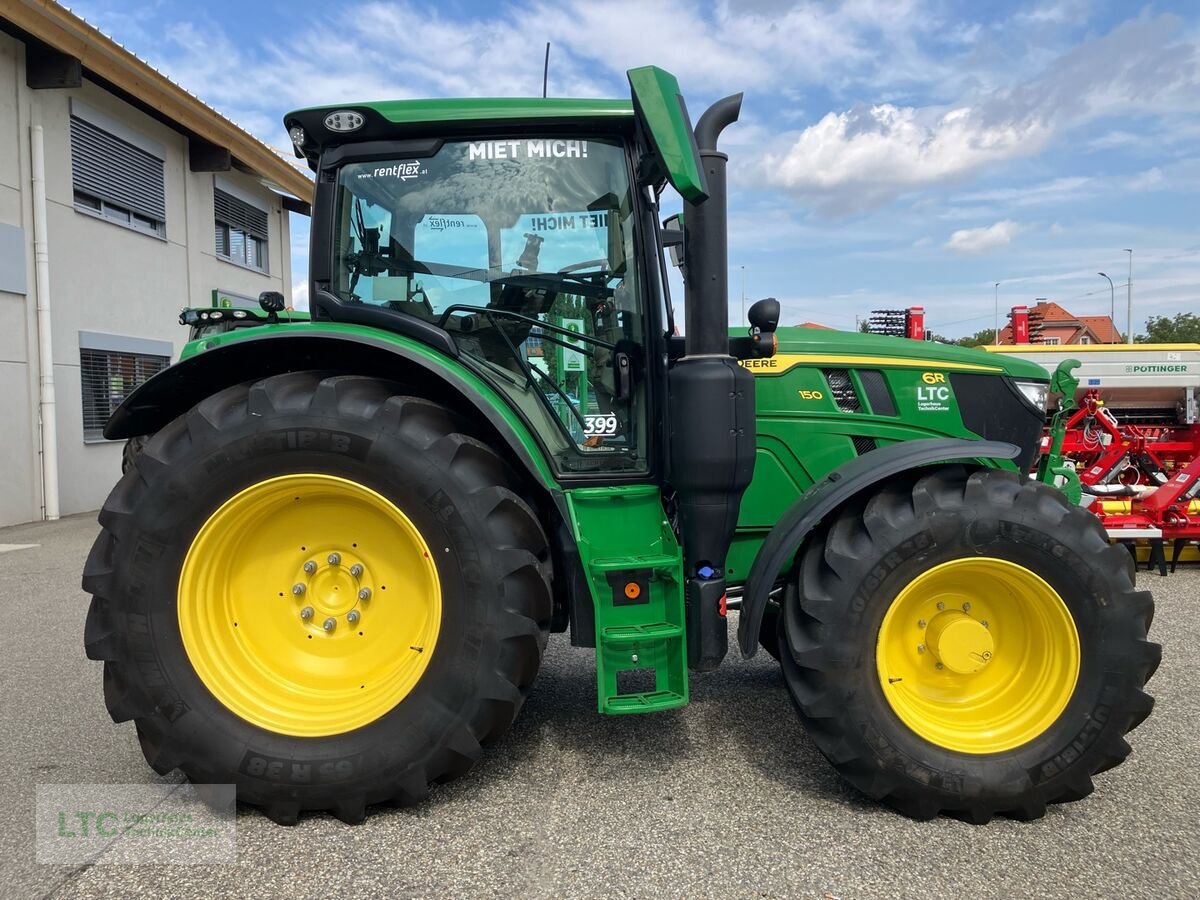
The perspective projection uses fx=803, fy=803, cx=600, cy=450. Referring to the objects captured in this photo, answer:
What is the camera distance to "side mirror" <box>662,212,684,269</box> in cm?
270

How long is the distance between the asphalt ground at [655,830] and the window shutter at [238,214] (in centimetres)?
1193

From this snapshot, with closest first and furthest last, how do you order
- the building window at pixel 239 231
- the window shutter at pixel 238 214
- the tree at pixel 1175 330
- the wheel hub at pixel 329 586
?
the wheel hub at pixel 329 586 < the window shutter at pixel 238 214 < the building window at pixel 239 231 < the tree at pixel 1175 330

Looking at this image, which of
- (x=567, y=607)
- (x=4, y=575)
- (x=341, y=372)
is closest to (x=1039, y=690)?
(x=567, y=607)

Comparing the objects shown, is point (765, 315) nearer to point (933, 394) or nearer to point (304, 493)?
point (933, 394)

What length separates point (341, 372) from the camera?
276 cm

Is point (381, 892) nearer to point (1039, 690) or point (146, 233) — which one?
point (1039, 690)

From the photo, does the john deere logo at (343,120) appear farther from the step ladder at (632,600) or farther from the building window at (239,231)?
the building window at (239,231)

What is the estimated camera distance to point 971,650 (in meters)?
2.60

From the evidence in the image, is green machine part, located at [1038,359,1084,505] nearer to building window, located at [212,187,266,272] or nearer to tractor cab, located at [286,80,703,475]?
tractor cab, located at [286,80,703,475]

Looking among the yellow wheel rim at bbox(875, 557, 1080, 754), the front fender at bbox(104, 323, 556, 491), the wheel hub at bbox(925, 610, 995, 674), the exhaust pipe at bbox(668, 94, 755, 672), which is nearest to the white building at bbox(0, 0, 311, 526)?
the front fender at bbox(104, 323, 556, 491)

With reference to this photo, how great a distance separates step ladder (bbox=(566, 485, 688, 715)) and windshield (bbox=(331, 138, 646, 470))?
0.74 ft

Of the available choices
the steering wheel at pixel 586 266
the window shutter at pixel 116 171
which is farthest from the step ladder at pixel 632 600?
the window shutter at pixel 116 171

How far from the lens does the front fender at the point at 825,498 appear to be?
2564 millimetres

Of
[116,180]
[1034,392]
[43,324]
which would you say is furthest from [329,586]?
[116,180]
